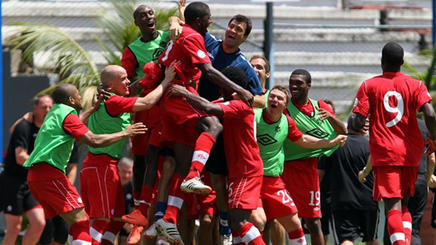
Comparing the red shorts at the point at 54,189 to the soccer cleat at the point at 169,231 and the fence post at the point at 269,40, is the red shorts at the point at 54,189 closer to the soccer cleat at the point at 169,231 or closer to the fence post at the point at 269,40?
the soccer cleat at the point at 169,231

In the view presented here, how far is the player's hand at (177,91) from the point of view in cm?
1034

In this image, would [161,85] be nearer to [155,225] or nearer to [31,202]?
[155,225]

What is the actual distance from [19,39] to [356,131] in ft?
19.0

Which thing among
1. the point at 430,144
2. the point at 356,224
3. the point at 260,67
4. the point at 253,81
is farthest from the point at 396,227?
the point at 260,67

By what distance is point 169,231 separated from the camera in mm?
10219

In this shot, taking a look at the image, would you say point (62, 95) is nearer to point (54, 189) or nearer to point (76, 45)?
point (54, 189)

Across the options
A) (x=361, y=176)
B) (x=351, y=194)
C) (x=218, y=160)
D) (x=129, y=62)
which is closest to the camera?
(x=218, y=160)

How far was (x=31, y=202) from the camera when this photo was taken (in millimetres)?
13914

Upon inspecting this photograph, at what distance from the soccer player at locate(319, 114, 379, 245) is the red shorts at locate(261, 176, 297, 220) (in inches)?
69.5

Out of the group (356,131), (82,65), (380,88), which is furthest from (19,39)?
(380,88)

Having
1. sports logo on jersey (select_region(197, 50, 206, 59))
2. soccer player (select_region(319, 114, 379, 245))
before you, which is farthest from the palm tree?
sports logo on jersey (select_region(197, 50, 206, 59))

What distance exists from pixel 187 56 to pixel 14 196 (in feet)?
13.9

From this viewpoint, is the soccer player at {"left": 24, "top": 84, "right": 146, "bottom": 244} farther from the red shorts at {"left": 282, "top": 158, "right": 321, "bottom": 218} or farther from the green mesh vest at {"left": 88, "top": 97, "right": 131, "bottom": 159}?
the red shorts at {"left": 282, "top": 158, "right": 321, "bottom": 218}

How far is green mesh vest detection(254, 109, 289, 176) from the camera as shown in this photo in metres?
11.3
